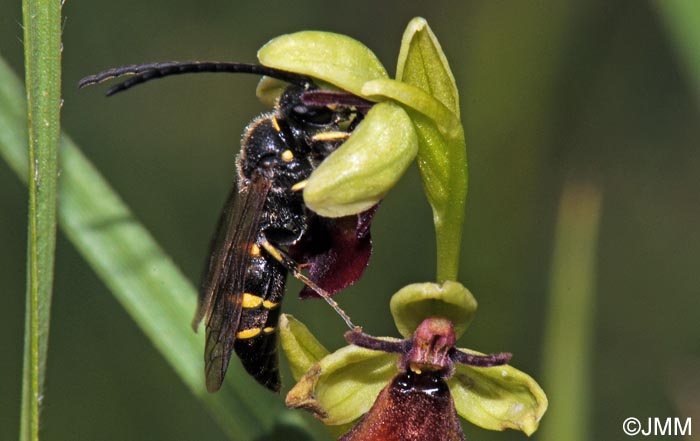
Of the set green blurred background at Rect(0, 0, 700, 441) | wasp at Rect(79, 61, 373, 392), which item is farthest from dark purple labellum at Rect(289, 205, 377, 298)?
green blurred background at Rect(0, 0, 700, 441)

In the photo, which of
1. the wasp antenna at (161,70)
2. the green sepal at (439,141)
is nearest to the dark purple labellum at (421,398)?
the green sepal at (439,141)

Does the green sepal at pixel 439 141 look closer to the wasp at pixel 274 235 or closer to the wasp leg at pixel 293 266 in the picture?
the wasp at pixel 274 235

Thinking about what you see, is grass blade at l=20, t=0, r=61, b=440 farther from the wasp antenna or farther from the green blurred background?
the green blurred background

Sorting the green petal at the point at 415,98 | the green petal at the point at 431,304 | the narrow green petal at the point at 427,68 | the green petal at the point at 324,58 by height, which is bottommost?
the green petal at the point at 431,304

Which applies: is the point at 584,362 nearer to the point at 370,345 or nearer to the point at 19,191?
the point at 370,345

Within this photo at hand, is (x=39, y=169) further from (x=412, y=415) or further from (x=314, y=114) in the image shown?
(x=412, y=415)

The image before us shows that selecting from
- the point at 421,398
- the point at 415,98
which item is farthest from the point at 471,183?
the point at 415,98
